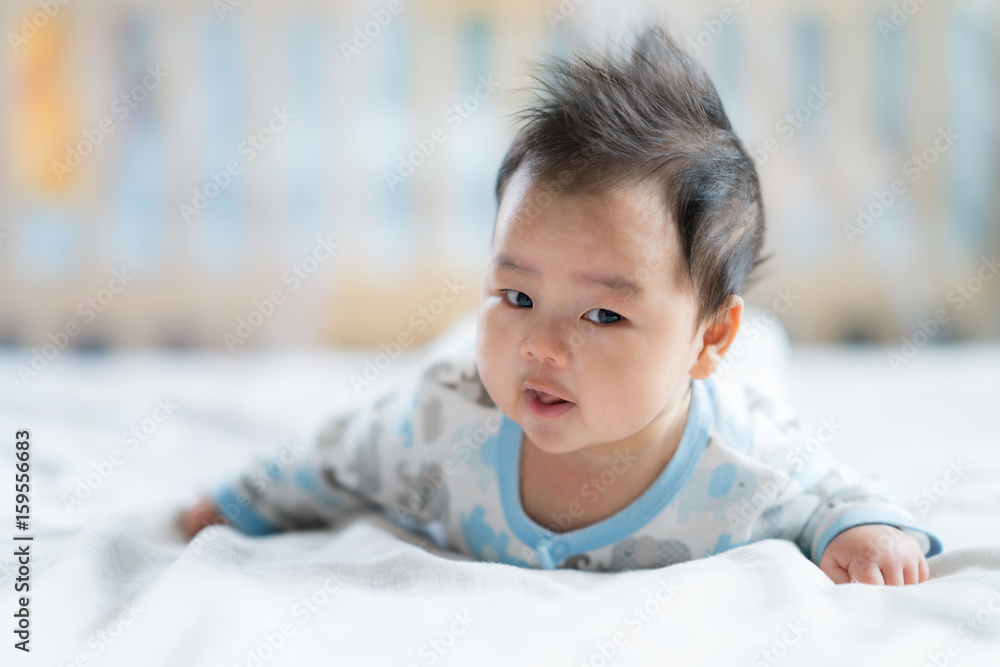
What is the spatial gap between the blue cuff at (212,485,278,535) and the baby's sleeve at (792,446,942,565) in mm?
613

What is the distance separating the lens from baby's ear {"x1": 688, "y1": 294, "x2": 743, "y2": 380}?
90 cm

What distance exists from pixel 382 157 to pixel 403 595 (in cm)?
164

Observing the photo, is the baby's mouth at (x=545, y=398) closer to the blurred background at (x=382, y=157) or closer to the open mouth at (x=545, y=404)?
the open mouth at (x=545, y=404)

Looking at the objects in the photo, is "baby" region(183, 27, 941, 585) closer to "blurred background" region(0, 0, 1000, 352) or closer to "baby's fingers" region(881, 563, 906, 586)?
"baby's fingers" region(881, 563, 906, 586)

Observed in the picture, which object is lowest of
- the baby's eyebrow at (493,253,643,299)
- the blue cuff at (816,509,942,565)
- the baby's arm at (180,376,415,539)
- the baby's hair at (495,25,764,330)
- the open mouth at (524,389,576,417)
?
the baby's arm at (180,376,415,539)

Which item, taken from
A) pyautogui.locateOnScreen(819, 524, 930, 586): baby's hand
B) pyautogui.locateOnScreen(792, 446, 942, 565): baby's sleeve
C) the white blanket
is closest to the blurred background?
the white blanket

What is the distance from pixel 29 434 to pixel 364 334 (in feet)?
4.23

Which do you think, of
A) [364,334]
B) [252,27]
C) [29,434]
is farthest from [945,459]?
[252,27]

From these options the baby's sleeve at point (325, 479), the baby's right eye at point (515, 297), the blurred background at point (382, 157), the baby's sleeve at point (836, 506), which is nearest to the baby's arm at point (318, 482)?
the baby's sleeve at point (325, 479)

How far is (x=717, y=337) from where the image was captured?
0.91m

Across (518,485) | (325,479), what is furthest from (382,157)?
(518,485)

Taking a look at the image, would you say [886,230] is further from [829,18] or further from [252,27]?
[252,27]

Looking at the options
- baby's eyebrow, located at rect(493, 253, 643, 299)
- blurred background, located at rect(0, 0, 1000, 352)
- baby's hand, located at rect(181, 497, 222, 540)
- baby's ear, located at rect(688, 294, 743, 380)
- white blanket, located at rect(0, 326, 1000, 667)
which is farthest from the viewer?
blurred background, located at rect(0, 0, 1000, 352)

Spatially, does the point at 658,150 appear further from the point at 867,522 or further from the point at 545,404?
the point at 867,522
